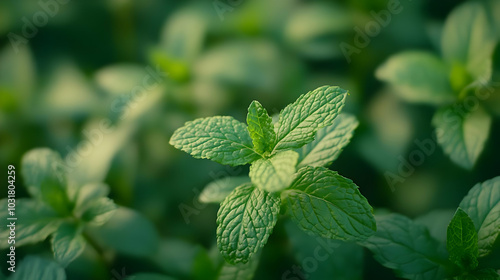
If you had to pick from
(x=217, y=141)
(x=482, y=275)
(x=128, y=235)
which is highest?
(x=217, y=141)

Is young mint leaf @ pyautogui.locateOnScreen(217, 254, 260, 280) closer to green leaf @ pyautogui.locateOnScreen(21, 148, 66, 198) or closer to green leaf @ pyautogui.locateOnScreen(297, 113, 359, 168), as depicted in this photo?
A: green leaf @ pyautogui.locateOnScreen(297, 113, 359, 168)

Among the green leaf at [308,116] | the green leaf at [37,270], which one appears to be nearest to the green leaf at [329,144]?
the green leaf at [308,116]

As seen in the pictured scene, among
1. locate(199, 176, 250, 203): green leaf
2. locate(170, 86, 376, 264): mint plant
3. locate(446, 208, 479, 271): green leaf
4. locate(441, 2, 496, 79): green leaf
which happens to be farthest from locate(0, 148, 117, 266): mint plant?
locate(441, 2, 496, 79): green leaf

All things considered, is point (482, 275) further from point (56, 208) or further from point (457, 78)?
point (56, 208)

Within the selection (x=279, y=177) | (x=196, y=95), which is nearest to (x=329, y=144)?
(x=279, y=177)

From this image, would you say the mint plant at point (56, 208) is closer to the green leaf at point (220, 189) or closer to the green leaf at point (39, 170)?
the green leaf at point (39, 170)

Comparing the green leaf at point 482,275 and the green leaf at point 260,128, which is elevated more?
the green leaf at point 260,128
